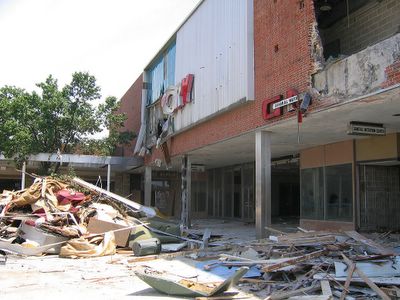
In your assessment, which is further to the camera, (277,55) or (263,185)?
(263,185)

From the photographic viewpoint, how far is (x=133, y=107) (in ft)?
119

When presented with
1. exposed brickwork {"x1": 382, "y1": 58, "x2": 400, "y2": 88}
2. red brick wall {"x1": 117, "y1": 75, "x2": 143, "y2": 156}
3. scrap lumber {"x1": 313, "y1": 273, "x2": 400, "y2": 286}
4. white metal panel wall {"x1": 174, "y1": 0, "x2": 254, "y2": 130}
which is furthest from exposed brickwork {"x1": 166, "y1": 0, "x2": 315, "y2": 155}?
red brick wall {"x1": 117, "y1": 75, "x2": 143, "y2": 156}

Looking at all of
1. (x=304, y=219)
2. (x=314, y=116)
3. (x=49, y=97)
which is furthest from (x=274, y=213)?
(x=314, y=116)

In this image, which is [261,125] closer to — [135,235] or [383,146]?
[383,146]

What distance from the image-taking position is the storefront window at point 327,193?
1850 centimetres

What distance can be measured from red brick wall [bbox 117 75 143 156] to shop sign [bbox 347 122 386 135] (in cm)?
2119

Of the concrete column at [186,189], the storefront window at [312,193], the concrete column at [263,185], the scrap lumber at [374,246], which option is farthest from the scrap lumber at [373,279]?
the concrete column at [186,189]

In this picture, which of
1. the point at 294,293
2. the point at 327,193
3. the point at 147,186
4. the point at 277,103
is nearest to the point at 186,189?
the point at 147,186

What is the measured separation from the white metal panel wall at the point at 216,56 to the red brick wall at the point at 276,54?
0.40m

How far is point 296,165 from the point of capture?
27391mm

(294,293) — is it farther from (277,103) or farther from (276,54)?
(276,54)

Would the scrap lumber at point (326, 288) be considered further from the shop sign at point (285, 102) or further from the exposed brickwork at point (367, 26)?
the exposed brickwork at point (367, 26)

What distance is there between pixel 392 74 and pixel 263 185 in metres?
6.48

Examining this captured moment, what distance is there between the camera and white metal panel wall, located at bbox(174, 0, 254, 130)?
1673 cm
